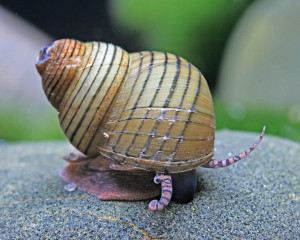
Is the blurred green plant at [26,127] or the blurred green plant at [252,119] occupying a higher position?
the blurred green plant at [252,119]

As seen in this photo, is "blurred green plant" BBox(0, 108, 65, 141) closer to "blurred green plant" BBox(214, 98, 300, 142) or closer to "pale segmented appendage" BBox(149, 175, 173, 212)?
"blurred green plant" BBox(214, 98, 300, 142)

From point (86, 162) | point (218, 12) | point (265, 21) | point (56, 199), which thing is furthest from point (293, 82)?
point (56, 199)

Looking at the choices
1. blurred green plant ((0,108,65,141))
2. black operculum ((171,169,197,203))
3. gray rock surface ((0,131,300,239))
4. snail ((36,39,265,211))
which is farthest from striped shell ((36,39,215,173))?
blurred green plant ((0,108,65,141))

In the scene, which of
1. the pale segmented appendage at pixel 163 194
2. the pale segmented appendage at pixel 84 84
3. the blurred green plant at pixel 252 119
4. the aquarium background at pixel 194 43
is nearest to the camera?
the pale segmented appendage at pixel 163 194

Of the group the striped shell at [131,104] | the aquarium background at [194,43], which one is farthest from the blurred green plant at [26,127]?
the striped shell at [131,104]

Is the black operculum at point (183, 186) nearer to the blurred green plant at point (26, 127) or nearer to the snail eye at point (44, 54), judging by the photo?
the snail eye at point (44, 54)

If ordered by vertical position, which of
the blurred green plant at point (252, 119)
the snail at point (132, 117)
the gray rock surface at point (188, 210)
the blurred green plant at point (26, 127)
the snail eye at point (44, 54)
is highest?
the snail eye at point (44, 54)

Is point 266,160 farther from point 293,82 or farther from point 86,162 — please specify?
point 293,82
